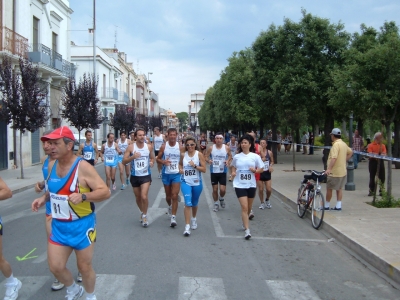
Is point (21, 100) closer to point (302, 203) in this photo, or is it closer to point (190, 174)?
point (190, 174)

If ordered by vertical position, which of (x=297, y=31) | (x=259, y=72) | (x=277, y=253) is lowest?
(x=277, y=253)

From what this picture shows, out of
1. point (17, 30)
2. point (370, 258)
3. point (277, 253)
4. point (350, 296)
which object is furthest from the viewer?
point (17, 30)

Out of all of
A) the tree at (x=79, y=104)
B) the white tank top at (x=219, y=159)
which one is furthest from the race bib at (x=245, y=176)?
the tree at (x=79, y=104)

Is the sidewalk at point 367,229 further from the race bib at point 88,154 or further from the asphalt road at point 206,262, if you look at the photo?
the race bib at point 88,154

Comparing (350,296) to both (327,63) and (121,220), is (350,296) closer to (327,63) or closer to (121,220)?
(121,220)

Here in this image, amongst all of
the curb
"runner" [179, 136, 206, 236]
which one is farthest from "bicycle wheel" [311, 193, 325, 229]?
"runner" [179, 136, 206, 236]

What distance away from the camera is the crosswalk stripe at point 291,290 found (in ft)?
17.1

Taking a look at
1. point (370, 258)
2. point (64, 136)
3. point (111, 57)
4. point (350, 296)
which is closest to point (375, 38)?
point (370, 258)

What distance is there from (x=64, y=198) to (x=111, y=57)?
159ft

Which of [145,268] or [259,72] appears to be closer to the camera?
[145,268]

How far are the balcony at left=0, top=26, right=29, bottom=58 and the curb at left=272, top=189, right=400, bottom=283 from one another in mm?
17429

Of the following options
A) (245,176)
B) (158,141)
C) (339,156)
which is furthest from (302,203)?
(158,141)

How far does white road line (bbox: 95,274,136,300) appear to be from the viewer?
5027 mm

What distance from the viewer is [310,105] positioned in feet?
63.8
